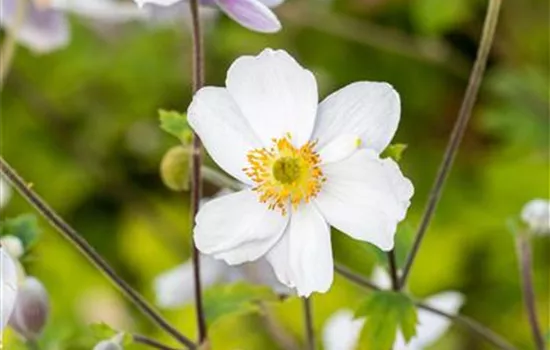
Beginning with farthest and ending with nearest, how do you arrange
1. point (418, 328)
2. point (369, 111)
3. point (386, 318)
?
point (418, 328), point (386, 318), point (369, 111)

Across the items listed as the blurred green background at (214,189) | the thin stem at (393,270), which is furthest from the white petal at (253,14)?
the blurred green background at (214,189)

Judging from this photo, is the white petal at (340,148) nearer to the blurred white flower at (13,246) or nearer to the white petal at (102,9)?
the blurred white flower at (13,246)

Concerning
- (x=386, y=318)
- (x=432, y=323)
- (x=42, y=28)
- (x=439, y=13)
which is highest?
(x=42, y=28)

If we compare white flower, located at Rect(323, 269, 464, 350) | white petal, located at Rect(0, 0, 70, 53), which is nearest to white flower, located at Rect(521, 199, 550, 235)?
white flower, located at Rect(323, 269, 464, 350)

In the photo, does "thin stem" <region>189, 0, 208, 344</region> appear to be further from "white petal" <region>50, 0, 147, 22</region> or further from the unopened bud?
"white petal" <region>50, 0, 147, 22</region>

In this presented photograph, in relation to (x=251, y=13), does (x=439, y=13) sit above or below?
below

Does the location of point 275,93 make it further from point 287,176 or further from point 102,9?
point 102,9

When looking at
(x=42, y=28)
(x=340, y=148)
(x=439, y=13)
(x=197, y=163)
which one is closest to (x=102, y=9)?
(x=42, y=28)
